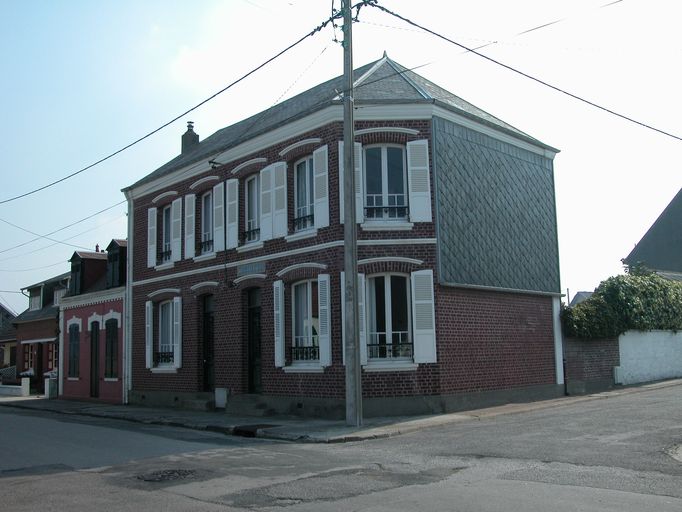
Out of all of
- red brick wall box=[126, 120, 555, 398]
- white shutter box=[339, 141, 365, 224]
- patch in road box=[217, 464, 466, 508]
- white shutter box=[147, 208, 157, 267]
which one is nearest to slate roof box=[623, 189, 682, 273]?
red brick wall box=[126, 120, 555, 398]

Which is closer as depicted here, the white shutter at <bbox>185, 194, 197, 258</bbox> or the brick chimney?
the white shutter at <bbox>185, 194, 197, 258</bbox>

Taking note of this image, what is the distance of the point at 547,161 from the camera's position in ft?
71.7

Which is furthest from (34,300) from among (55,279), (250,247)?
(250,247)

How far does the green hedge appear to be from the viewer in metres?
21.4

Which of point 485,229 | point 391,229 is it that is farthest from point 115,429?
point 485,229

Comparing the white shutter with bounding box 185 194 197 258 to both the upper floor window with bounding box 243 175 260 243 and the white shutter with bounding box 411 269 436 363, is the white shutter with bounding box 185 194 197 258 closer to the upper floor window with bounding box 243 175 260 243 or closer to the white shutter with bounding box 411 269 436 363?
the upper floor window with bounding box 243 175 260 243

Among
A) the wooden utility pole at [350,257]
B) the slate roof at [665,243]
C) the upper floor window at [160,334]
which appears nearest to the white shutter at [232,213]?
the upper floor window at [160,334]

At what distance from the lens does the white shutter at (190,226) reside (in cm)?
2230

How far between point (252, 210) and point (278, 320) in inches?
148

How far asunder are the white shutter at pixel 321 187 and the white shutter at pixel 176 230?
280 inches

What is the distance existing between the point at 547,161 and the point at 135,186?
14.5 metres

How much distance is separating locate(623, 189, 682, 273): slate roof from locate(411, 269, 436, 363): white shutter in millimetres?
38941

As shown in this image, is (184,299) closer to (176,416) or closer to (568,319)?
(176,416)

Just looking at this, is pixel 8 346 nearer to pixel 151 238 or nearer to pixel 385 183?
pixel 151 238
